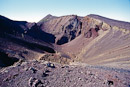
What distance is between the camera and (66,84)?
9320mm

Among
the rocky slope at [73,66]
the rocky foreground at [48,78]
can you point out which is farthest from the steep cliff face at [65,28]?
the rocky foreground at [48,78]

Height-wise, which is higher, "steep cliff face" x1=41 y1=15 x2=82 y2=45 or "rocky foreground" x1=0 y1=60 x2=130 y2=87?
"steep cliff face" x1=41 y1=15 x2=82 y2=45

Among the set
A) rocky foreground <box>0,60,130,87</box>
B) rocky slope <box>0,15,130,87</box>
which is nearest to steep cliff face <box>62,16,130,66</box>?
rocky slope <box>0,15,130,87</box>

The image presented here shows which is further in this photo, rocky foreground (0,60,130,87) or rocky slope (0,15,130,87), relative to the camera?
rocky slope (0,15,130,87)

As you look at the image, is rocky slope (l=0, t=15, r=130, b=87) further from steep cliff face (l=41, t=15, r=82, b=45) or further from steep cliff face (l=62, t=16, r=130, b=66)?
steep cliff face (l=41, t=15, r=82, b=45)

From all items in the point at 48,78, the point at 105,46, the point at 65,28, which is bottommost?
the point at 48,78

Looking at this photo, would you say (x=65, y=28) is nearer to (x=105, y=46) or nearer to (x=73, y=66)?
(x=105, y=46)

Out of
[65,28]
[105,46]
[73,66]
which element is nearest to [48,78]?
[73,66]

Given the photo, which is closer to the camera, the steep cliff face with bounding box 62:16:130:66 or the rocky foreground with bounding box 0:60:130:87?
the rocky foreground with bounding box 0:60:130:87

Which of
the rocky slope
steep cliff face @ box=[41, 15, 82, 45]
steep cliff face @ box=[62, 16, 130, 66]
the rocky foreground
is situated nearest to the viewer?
the rocky foreground

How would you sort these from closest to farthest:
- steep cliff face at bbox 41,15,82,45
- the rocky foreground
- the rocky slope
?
the rocky foreground
the rocky slope
steep cliff face at bbox 41,15,82,45

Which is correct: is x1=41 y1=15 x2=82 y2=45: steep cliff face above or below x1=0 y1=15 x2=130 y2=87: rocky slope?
above

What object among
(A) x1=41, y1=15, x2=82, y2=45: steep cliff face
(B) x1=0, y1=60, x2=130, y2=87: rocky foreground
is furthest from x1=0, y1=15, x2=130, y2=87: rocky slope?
(A) x1=41, y1=15, x2=82, y2=45: steep cliff face

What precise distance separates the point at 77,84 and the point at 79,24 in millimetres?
46850
